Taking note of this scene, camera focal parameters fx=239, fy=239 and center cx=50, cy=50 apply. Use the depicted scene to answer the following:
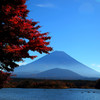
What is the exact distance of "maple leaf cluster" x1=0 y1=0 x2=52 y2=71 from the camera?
15.8 meters

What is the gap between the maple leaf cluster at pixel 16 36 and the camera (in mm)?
15836

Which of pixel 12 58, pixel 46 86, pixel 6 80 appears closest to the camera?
pixel 12 58

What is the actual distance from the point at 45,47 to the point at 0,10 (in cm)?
401

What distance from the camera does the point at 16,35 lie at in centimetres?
1622

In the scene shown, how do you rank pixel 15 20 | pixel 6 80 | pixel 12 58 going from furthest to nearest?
pixel 6 80 → pixel 12 58 → pixel 15 20

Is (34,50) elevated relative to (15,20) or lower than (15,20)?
lower

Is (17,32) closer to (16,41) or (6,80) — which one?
(16,41)

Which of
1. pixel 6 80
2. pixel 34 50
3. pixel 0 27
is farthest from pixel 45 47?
pixel 6 80

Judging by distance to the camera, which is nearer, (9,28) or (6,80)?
(9,28)

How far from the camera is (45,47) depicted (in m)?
16.8

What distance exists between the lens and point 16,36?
16.3 m

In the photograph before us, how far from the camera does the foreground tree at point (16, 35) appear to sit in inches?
623

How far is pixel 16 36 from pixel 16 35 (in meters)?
0.10

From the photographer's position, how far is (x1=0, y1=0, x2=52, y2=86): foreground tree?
15836mm
